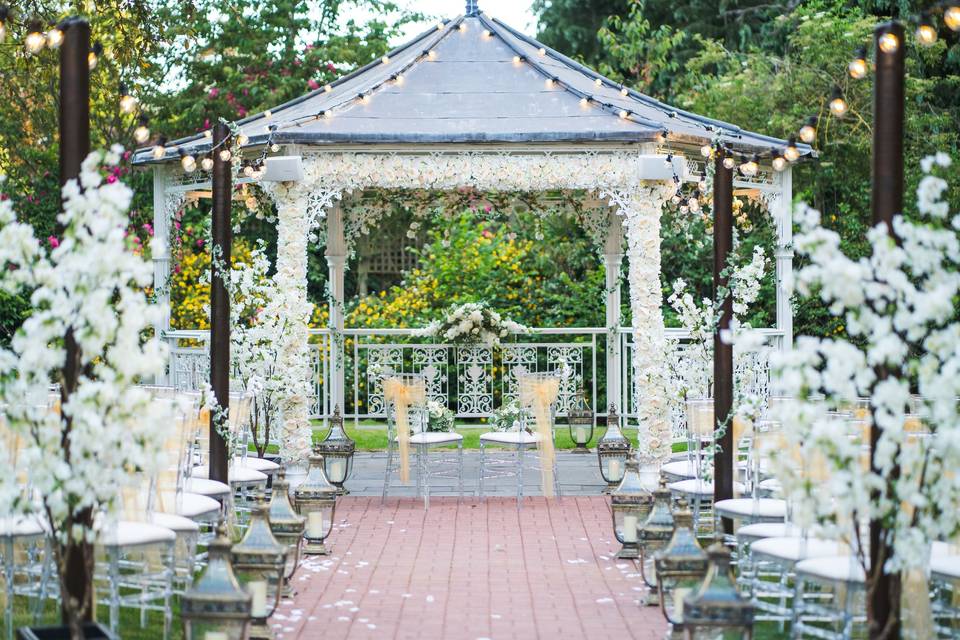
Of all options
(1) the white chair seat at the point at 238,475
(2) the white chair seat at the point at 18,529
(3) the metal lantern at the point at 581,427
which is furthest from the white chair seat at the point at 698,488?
(3) the metal lantern at the point at 581,427

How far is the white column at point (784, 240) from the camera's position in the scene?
12414 millimetres

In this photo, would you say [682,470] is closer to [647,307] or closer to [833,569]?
[647,307]

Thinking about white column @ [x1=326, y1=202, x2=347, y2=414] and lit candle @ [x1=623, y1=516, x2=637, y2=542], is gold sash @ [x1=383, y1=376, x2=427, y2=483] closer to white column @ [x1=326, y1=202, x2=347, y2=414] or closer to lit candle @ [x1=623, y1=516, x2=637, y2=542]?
white column @ [x1=326, y1=202, x2=347, y2=414]

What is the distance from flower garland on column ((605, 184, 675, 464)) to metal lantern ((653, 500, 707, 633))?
5404 millimetres

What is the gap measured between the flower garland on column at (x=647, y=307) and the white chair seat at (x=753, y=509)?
3.73 metres

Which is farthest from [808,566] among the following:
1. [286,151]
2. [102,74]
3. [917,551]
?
[102,74]

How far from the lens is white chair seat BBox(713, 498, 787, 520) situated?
24.5 ft

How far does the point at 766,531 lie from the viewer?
6.95 metres

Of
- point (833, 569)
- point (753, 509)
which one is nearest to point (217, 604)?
point (833, 569)

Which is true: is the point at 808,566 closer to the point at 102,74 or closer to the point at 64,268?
the point at 64,268

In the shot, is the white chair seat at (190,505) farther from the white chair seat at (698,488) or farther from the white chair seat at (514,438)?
the white chair seat at (514,438)

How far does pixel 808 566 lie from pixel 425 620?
220 cm

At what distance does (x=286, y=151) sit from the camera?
38.8 feet

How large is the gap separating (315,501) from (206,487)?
3.01ft
